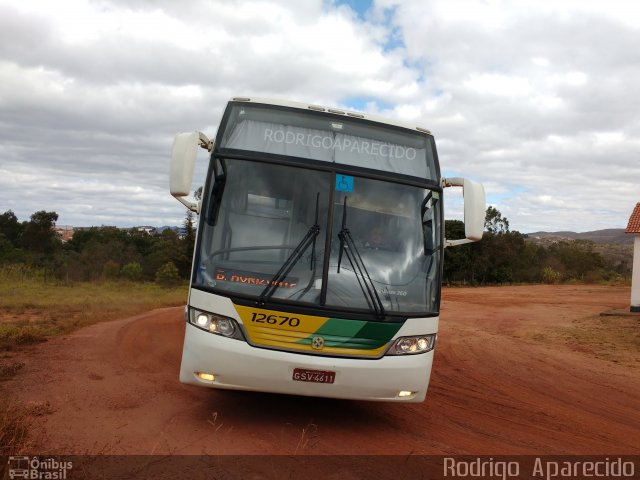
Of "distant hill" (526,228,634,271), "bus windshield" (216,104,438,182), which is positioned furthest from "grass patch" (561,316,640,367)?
"distant hill" (526,228,634,271)

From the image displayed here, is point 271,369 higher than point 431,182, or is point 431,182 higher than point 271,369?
point 431,182

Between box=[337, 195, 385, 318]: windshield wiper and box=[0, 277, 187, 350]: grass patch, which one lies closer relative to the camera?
box=[337, 195, 385, 318]: windshield wiper

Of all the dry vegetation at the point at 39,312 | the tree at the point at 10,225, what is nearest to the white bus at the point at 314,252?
the dry vegetation at the point at 39,312

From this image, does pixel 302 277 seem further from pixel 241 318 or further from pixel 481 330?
pixel 481 330

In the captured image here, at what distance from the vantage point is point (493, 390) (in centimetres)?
917

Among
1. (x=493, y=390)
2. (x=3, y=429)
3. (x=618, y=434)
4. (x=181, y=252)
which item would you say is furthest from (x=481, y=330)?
(x=181, y=252)

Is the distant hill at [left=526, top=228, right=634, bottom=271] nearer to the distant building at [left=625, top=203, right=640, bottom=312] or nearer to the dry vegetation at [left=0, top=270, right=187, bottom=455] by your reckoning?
the distant building at [left=625, top=203, right=640, bottom=312]

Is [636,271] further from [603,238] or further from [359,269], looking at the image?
[603,238]

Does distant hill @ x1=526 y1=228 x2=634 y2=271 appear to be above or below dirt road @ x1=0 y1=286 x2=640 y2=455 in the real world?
above

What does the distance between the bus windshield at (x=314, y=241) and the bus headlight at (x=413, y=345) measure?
10.6 inches

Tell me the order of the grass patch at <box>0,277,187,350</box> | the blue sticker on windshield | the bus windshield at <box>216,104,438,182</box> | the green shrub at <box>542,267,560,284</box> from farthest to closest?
the green shrub at <box>542,267,560,284</box>
the grass patch at <box>0,277,187,350</box>
the bus windshield at <box>216,104,438,182</box>
the blue sticker on windshield

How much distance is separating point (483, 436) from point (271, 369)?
2.42 m

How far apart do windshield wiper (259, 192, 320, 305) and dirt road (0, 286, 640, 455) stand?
1.43 meters

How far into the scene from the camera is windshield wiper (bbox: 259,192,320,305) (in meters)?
5.95
